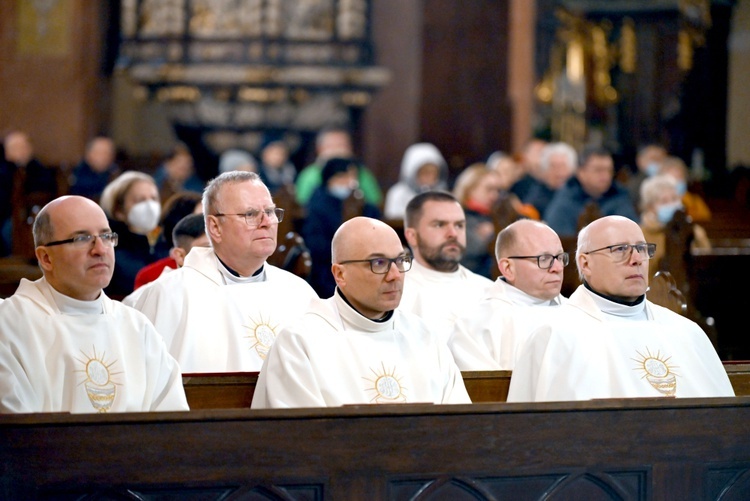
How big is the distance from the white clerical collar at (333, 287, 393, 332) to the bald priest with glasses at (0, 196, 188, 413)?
0.67m

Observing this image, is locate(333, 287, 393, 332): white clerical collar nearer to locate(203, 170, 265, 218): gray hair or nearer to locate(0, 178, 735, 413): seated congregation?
locate(0, 178, 735, 413): seated congregation

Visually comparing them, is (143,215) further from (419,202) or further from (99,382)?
(99,382)

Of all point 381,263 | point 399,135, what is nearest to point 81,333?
point 381,263

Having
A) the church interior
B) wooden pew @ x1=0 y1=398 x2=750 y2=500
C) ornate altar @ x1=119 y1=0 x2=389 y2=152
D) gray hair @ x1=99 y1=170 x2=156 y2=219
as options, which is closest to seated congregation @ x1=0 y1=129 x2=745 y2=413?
the church interior

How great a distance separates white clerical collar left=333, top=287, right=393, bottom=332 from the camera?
4.83m

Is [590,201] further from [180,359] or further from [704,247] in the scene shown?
[180,359]

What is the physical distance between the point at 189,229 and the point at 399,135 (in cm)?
988

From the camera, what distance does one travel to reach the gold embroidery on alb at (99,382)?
14.8 feet

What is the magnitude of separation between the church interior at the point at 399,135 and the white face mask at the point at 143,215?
0.96 m

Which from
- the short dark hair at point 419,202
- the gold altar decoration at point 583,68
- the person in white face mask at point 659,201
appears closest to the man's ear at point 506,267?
the short dark hair at point 419,202

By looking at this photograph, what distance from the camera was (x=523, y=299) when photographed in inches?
232

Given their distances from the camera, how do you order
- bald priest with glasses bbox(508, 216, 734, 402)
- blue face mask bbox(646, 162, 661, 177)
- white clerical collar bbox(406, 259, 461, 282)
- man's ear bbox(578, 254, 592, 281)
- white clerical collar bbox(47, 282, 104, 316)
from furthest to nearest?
blue face mask bbox(646, 162, 661, 177), white clerical collar bbox(406, 259, 461, 282), man's ear bbox(578, 254, 592, 281), bald priest with glasses bbox(508, 216, 734, 402), white clerical collar bbox(47, 282, 104, 316)

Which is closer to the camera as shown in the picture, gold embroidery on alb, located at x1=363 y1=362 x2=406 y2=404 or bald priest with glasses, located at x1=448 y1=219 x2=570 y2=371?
gold embroidery on alb, located at x1=363 y1=362 x2=406 y2=404

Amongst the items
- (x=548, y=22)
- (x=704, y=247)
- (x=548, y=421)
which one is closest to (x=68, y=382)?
(x=548, y=421)
